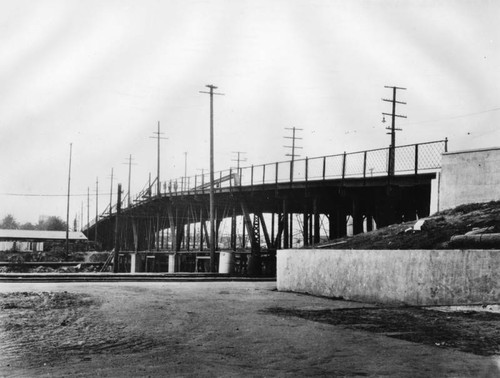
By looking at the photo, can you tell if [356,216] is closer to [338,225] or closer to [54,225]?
[338,225]

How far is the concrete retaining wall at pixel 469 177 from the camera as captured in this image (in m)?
18.0

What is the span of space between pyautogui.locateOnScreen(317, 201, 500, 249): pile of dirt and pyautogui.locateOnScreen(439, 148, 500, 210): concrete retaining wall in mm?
571

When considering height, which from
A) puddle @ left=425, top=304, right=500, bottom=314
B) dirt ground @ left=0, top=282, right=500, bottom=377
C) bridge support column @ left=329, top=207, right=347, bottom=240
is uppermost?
bridge support column @ left=329, top=207, right=347, bottom=240

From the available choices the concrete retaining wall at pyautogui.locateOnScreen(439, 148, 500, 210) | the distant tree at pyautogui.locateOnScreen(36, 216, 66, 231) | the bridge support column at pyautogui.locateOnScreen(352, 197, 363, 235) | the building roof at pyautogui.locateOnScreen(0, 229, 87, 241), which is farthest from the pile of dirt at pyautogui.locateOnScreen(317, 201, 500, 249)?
the distant tree at pyautogui.locateOnScreen(36, 216, 66, 231)

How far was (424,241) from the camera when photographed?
15.6 metres

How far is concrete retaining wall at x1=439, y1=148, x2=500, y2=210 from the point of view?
708 inches

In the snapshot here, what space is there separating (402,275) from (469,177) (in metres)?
5.99

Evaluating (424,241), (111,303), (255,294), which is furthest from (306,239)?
(111,303)

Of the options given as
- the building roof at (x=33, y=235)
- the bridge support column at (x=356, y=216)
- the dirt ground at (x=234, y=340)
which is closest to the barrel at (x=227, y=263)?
the bridge support column at (x=356, y=216)

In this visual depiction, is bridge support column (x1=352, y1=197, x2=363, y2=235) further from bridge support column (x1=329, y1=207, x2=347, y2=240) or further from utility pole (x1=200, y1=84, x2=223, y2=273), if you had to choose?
utility pole (x1=200, y1=84, x2=223, y2=273)

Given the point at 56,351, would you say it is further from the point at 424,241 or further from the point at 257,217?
the point at 257,217

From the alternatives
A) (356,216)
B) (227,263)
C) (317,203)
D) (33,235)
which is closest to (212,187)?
(227,263)

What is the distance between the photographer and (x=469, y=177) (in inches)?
735

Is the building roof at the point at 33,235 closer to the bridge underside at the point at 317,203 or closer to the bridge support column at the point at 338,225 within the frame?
the bridge underside at the point at 317,203
